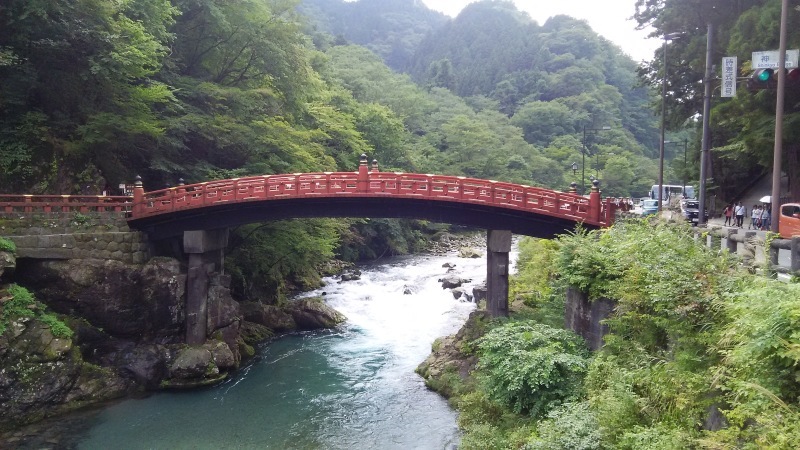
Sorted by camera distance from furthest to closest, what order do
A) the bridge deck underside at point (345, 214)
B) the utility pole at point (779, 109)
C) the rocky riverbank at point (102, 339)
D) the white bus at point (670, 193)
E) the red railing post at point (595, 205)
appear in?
the white bus at point (670, 193)
the bridge deck underside at point (345, 214)
the red railing post at point (595, 205)
the rocky riverbank at point (102, 339)
the utility pole at point (779, 109)

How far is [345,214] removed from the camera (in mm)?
22422

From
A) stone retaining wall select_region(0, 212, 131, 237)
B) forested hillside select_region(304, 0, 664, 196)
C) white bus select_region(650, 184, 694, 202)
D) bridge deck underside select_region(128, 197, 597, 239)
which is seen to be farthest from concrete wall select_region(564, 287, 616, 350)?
forested hillside select_region(304, 0, 664, 196)

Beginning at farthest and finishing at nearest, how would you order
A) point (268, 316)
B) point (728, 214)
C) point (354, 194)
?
point (268, 316) < point (728, 214) < point (354, 194)

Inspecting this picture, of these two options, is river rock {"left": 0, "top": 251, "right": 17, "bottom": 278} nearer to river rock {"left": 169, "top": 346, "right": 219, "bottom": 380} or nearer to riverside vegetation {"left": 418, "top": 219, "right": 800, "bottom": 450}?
river rock {"left": 169, "top": 346, "right": 219, "bottom": 380}

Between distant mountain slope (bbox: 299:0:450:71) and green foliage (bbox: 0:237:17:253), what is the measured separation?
13680 cm

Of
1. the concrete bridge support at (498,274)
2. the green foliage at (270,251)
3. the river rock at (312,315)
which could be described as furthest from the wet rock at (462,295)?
the concrete bridge support at (498,274)

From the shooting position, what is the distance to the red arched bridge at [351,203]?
1956cm

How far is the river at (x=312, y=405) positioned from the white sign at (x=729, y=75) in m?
12.4

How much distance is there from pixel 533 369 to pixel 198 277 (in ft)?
46.7

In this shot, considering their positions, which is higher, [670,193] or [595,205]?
[670,193]

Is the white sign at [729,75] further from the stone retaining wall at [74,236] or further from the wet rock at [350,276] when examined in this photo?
the wet rock at [350,276]

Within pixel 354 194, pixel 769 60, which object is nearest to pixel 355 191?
pixel 354 194

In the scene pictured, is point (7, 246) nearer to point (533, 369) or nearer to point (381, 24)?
point (533, 369)

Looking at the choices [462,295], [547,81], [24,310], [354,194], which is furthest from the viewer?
[547,81]
